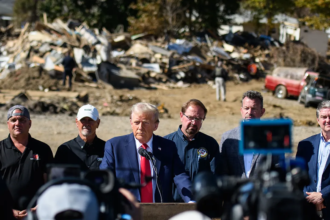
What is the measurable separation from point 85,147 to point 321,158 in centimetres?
277

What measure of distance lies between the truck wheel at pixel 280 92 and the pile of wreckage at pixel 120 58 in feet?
20.1

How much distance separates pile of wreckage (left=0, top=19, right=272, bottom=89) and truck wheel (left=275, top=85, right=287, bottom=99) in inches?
241

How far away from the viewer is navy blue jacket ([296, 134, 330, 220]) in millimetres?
4871

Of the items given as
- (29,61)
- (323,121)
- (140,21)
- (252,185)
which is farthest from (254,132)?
(140,21)

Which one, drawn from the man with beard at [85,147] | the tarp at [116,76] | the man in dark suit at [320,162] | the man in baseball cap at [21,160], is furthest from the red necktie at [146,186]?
the tarp at [116,76]

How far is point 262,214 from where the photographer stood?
228 cm

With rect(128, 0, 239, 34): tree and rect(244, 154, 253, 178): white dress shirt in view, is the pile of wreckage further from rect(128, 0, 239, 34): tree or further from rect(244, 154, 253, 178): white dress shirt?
rect(244, 154, 253, 178): white dress shirt

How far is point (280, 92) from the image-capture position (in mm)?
24953

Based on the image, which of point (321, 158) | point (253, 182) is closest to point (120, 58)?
point (321, 158)

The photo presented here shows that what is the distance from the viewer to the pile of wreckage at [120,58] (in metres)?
25.0

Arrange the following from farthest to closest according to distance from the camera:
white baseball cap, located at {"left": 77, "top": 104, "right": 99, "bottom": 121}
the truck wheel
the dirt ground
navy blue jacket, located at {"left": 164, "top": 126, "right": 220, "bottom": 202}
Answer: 1. the truck wheel
2. the dirt ground
3. white baseball cap, located at {"left": 77, "top": 104, "right": 99, "bottom": 121}
4. navy blue jacket, located at {"left": 164, "top": 126, "right": 220, "bottom": 202}

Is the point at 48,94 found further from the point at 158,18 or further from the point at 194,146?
the point at 158,18

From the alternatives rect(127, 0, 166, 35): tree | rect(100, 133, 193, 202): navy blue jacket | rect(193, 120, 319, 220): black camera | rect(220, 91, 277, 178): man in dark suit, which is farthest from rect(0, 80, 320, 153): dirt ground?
rect(127, 0, 166, 35): tree

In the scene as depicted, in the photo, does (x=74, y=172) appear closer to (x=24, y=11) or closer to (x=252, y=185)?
(x=252, y=185)
